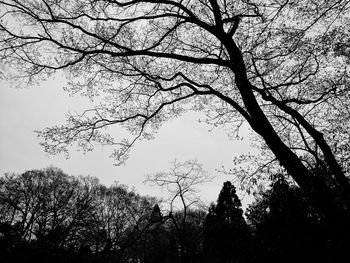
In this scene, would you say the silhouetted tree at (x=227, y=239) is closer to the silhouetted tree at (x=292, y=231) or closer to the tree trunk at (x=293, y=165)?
the silhouetted tree at (x=292, y=231)

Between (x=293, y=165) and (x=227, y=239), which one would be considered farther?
(x=227, y=239)

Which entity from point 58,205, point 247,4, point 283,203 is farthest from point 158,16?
point 58,205

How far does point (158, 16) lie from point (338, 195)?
7.34m

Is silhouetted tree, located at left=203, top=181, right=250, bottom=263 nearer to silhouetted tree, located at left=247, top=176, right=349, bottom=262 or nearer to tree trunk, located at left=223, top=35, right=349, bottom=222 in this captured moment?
silhouetted tree, located at left=247, top=176, right=349, bottom=262

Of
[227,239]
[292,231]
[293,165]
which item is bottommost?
[292,231]

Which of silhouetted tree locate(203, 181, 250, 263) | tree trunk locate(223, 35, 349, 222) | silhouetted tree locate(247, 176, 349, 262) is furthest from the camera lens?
silhouetted tree locate(203, 181, 250, 263)

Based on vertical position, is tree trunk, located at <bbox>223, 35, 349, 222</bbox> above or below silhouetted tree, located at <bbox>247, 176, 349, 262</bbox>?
above

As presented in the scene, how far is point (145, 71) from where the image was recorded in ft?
34.2

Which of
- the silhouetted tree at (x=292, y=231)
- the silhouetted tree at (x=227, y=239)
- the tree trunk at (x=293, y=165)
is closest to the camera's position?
the silhouetted tree at (x=292, y=231)

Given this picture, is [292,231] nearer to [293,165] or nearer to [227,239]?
[293,165]

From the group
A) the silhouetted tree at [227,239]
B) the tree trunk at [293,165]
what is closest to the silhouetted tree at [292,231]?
the tree trunk at [293,165]

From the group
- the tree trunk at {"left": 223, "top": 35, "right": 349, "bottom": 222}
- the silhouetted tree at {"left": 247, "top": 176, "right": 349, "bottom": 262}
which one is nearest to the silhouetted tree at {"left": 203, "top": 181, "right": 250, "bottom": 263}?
the silhouetted tree at {"left": 247, "top": 176, "right": 349, "bottom": 262}

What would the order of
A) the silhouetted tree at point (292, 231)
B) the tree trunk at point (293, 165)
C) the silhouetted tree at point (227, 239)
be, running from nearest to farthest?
the silhouetted tree at point (292, 231), the tree trunk at point (293, 165), the silhouetted tree at point (227, 239)

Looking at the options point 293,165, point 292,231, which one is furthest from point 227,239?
point 292,231
